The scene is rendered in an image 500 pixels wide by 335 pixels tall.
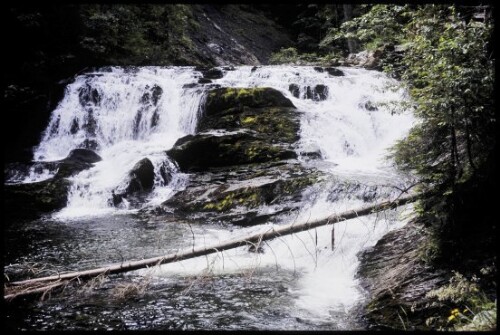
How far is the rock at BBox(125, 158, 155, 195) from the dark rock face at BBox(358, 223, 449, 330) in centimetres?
848

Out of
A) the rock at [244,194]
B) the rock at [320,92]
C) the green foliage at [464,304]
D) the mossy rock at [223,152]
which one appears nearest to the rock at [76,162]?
the mossy rock at [223,152]

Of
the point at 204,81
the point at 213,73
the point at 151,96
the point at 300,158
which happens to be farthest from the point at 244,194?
the point at 213,73

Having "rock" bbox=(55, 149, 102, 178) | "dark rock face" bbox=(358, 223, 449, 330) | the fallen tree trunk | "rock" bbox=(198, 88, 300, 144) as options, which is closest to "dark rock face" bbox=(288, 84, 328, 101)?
"rock" bbox=(198, 88, 300, 144)

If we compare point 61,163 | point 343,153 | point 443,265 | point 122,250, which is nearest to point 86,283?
point 122,250

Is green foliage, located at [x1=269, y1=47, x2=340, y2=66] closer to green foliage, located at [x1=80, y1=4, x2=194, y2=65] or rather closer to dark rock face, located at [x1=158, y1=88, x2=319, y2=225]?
green foliage, located at [x1=80, y1=4, x2=194, y2=65]

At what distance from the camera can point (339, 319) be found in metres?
4.89

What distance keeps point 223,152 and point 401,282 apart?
29.2ft

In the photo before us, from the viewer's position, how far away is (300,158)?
12.6m

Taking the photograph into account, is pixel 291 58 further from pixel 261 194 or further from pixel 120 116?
pixel 261 194

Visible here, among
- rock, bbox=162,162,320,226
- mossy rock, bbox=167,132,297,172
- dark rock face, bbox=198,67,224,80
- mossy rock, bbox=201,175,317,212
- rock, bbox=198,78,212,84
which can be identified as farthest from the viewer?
dark rock face, bbox=198,67,224,80

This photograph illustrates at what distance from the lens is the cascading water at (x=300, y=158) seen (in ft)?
18.3

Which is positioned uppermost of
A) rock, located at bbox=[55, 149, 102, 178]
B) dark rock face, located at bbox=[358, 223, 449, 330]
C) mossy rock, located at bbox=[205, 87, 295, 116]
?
mossy rock, located at bbox=[205, 87, 295, 116]

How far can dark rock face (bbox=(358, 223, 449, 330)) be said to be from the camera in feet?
13.5

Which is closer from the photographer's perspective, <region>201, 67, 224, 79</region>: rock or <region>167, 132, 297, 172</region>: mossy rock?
<region>167, 132, 297, 172</region>: mossy rock
